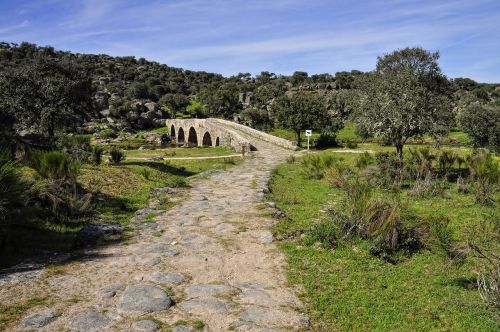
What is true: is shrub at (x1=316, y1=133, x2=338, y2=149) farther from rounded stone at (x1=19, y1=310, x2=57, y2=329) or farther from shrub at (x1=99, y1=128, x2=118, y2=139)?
shrub at (x1=99, y1=128, x2=118, y2=139)

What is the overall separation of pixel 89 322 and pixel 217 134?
143ft

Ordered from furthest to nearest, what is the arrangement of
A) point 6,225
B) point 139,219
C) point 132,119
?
point 132,119 < point 139,219 < point 6,225

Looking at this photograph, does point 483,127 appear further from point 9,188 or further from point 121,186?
point 9,188

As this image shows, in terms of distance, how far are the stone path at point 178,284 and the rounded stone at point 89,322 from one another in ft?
0.04

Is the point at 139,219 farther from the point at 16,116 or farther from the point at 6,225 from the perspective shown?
the point at 16,116

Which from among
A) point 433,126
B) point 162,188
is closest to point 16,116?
point 162,188

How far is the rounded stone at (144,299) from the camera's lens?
5330 mm

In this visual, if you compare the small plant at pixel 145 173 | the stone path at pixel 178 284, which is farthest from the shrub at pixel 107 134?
the stone path at pixel 178 284

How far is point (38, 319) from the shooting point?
4840 mm

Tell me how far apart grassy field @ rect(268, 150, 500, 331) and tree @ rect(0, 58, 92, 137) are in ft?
42.6

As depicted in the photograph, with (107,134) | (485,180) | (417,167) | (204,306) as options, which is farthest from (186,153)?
(204,306)

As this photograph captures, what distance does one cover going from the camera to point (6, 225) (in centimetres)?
729

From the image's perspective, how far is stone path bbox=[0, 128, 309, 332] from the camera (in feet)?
16.5

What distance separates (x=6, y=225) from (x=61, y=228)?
1467 millimetres
